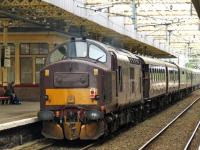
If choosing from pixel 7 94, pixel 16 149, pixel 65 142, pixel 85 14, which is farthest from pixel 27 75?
pixel 16 149

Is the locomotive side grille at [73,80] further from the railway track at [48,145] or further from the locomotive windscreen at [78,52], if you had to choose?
the railway track at [48,145]

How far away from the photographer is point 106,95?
1523 centimetres

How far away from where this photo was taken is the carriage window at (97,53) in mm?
15625

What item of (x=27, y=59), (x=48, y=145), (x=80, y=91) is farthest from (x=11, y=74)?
(x=80, y=91)

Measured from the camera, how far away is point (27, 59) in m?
26.8

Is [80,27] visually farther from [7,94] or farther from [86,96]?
[86,96]

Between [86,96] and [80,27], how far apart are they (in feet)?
44.7

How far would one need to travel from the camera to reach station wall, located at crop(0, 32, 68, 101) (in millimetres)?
26564

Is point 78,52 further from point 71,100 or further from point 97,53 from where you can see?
point 71,100

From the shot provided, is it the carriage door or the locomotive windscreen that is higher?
the locomotive windscreen

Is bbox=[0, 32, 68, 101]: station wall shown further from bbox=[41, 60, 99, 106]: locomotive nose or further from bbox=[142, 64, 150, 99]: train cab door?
bbox=[41, 60, 99, 106]: locomotive nose

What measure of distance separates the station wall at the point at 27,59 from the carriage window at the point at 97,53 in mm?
10940

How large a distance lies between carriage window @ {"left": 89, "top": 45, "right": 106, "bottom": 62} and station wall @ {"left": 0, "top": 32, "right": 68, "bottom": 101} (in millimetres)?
10940

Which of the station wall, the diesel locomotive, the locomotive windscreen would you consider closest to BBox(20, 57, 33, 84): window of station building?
the station wall
